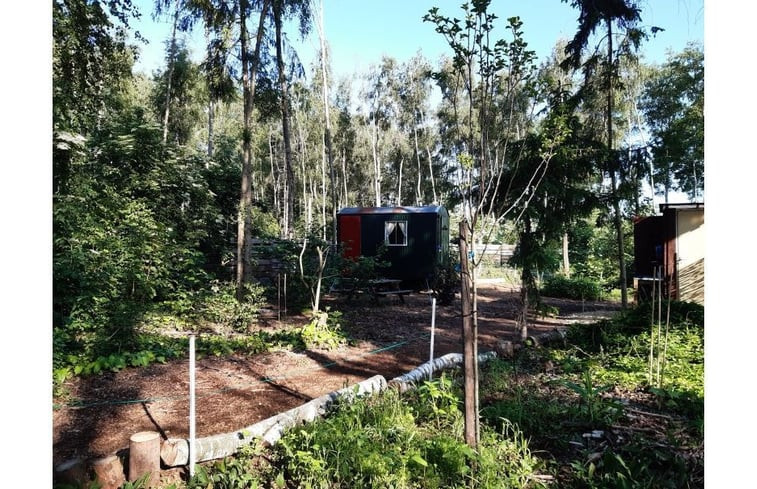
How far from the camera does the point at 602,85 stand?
7199 mm

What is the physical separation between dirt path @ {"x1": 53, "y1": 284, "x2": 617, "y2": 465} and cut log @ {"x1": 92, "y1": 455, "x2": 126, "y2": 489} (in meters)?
0.54

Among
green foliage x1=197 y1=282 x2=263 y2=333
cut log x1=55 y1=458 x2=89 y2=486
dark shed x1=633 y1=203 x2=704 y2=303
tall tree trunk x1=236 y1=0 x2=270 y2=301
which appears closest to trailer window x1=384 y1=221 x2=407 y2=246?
tall tree trunk x1=236 y1=0 x2=270 y2=301

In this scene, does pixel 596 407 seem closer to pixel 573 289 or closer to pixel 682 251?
pixel 682 251

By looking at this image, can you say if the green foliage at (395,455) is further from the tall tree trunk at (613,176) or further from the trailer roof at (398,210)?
the trailer roof at (398,210)

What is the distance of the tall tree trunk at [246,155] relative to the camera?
7.17 m

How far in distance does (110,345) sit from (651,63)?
67.3ft

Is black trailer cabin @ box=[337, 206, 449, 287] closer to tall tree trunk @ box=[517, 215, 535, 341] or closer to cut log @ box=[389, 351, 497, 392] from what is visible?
tall tree trunk @ box=[517, 215, 535, 341]

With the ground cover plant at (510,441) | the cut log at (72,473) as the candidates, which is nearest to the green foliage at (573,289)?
the ground cover plant at (510,441)

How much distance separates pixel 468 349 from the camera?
2395mm

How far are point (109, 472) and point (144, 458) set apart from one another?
16 centimetres

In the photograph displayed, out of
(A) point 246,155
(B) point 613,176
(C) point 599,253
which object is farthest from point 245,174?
(C) point 599,253

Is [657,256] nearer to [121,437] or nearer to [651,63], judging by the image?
[121,437]

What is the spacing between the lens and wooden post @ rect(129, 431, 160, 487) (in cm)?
218
